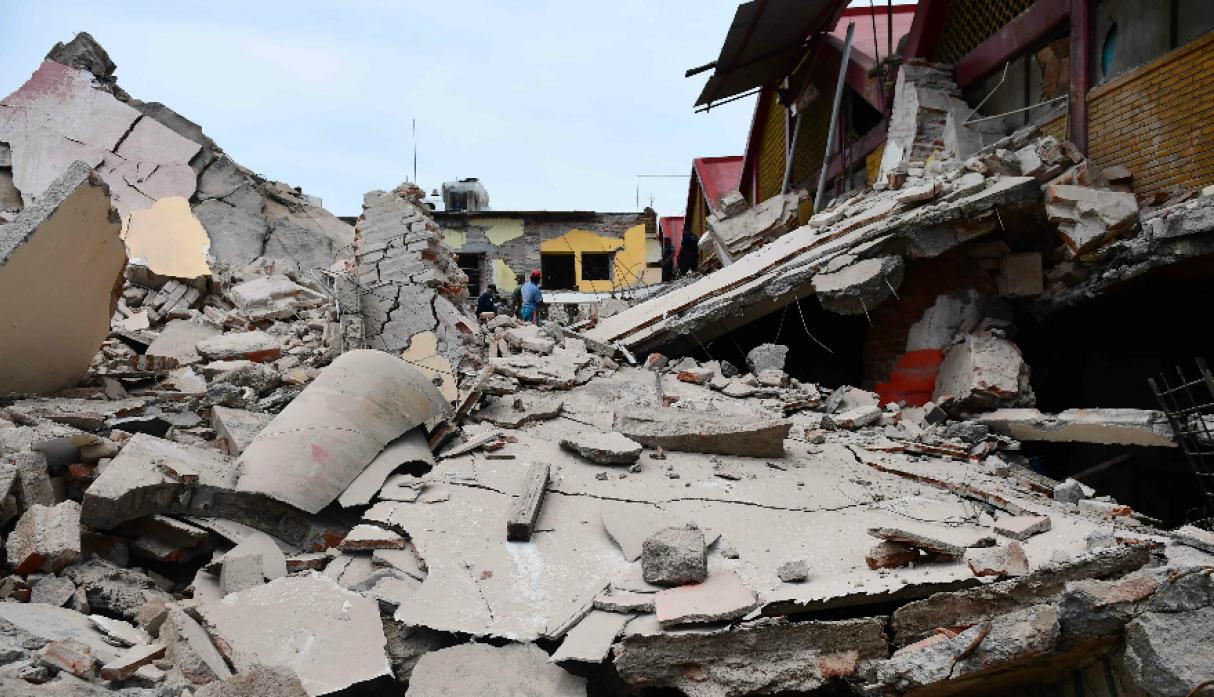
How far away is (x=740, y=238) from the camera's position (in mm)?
12547

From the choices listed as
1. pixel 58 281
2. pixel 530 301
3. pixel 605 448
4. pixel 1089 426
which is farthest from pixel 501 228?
pixel 605 448

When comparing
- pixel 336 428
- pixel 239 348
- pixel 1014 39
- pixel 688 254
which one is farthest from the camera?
pixel 688 254

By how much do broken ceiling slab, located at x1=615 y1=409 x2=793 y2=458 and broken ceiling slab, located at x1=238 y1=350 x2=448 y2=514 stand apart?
1.32 m

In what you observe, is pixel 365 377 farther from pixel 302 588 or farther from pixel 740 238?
pixel 740 238

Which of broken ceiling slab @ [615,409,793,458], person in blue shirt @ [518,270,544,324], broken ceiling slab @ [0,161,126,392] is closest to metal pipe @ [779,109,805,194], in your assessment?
person in blue shirt @ [518,270,544,324]

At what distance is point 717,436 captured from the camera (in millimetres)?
4352

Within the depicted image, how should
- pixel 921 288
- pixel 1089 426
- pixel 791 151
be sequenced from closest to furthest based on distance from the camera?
1. pixel 1089 426
2. pixel 921 288
3. pixel 791 151

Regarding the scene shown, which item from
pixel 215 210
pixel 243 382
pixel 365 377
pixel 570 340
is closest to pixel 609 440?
pixel 365 377

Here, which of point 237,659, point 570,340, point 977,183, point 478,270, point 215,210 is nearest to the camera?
point 237,659

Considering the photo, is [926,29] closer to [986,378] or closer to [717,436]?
[986,378]

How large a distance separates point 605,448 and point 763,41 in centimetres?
894

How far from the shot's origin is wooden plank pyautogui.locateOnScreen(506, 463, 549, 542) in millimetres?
3145

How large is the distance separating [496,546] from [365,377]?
161 centimetres

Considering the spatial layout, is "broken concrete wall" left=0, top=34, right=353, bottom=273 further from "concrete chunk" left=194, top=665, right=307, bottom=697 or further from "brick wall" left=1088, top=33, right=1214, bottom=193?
"brick wall" left=1088, top=33, right=1214, bottom=193
